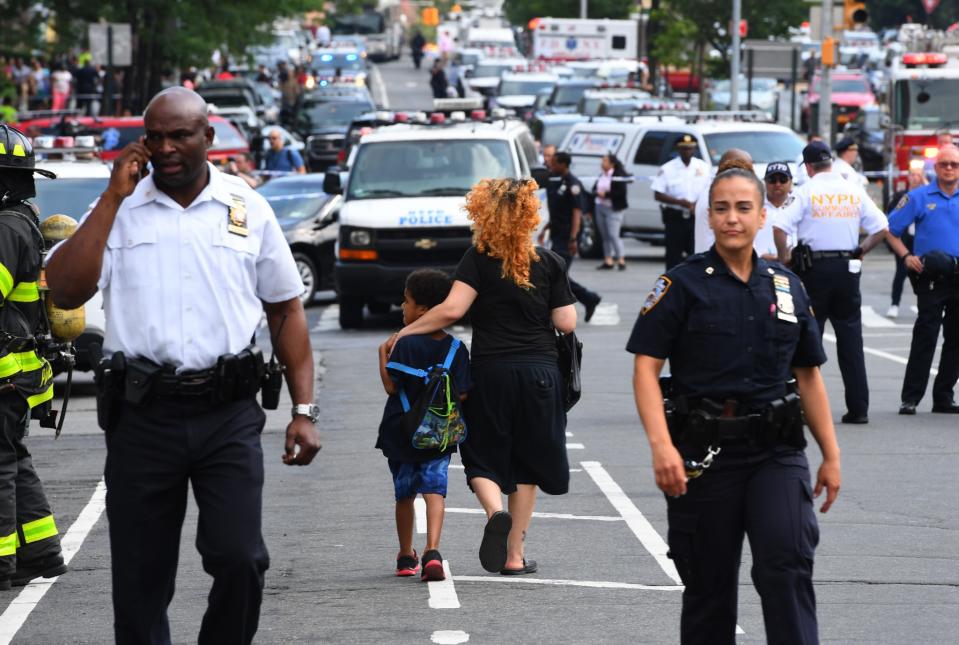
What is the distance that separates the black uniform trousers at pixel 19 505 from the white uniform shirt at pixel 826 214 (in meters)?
6.11

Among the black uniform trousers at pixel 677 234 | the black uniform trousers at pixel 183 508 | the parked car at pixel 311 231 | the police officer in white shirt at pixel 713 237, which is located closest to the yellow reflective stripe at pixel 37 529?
the black uniform trousers at pixel 183 508

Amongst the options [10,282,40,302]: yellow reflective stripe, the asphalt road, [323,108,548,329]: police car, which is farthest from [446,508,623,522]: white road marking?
[323,108,548,329]: police car

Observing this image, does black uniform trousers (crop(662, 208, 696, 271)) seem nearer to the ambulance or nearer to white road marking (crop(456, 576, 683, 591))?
white road marking (crop(456, 576, 683, 591))

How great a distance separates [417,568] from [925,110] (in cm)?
2383

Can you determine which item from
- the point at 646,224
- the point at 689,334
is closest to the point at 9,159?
the point at 689,334

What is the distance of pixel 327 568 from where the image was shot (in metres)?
8.20

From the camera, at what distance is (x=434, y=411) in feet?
25.4

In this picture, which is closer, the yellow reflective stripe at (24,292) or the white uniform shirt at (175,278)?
the white uniform shirt at (175,278)

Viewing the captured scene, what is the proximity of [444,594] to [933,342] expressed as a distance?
6498mm

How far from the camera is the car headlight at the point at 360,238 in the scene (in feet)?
64.2

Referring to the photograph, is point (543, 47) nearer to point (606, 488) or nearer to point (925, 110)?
point (925, 110)

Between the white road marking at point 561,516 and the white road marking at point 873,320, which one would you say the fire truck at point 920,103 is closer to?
the white road marking at point 873,320

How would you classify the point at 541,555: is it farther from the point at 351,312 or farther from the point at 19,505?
the point at 351,312

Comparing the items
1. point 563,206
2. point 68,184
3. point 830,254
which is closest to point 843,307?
point 830,254
